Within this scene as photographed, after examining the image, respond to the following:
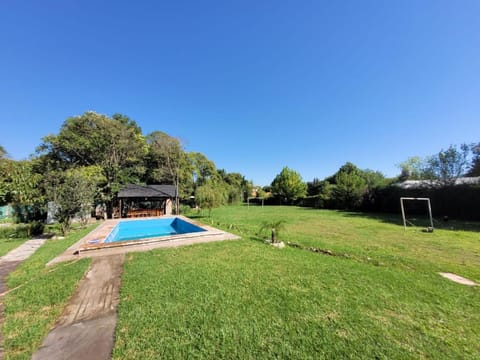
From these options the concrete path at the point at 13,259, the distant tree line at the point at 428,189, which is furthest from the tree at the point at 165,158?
the distant tree line at the point at 428,189

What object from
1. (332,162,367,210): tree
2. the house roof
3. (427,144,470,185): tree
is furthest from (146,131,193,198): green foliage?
(427,144,470,185): tree

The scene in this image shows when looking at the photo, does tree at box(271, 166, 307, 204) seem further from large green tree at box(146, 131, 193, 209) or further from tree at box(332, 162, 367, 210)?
large green tree at box(146, 131, 193, 209)

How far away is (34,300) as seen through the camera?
3.10 meters

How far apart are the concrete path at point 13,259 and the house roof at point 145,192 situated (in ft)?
28.6

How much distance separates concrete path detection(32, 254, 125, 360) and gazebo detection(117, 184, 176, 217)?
14180mm

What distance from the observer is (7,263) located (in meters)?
5.04

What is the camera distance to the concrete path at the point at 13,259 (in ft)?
11.9

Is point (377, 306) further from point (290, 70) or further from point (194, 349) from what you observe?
point (290, 70)

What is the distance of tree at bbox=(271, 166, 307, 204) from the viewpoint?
31156mm

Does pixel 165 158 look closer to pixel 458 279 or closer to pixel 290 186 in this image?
pixel 290 186

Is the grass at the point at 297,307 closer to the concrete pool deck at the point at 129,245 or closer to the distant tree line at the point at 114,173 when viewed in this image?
the concrete pool deck at the point at 129,245

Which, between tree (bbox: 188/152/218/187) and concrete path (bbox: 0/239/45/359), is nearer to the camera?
concrete path (bbox: 0/239/45/359)

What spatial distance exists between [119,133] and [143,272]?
16.9 m

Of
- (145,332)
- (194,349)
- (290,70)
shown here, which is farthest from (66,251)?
(290,70)
